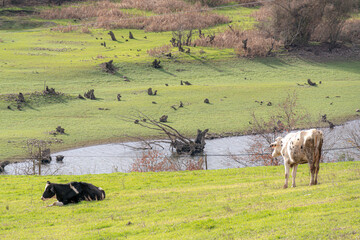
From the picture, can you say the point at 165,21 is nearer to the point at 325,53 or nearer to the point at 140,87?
the point at 325,53

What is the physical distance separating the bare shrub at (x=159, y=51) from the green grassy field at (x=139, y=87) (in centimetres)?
99

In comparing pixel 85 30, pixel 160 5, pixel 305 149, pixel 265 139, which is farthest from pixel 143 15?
pixel 305 149

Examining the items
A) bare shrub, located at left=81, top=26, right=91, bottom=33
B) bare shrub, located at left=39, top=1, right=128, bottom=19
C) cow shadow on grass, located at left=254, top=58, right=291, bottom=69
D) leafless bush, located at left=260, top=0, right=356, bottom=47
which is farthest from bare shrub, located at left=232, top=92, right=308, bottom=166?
bare shrub, located at left=39, top=1, right=128, bottom=19

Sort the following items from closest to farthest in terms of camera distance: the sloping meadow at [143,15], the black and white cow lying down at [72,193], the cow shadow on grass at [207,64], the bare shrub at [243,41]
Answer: the black and white cow lying down at [72,193]
the cow shadow on grass at [207,64]
the bare shrub at [243,41]
the sloping meadow at [143,15]

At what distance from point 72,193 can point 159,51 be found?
4624 cm

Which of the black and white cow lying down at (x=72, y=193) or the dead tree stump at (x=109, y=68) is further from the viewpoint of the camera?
the dead tree stump at (x=109, y=68)

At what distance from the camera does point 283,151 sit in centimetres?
1994

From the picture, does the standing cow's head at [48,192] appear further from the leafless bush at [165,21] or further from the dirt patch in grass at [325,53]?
the leafless bush at [165,21]

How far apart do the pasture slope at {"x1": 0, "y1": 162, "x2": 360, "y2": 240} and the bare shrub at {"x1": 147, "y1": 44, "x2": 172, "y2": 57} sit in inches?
1571

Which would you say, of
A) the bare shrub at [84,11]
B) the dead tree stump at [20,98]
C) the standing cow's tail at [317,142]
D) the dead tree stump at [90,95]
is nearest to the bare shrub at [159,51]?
the dead tree stump at [90,95]

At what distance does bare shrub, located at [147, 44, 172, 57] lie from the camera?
63625 mm

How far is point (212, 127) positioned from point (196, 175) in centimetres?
1647

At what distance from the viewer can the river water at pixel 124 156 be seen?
33.4 meters

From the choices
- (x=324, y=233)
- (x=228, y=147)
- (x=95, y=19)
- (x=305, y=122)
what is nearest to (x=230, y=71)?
(x=305, y=122)
